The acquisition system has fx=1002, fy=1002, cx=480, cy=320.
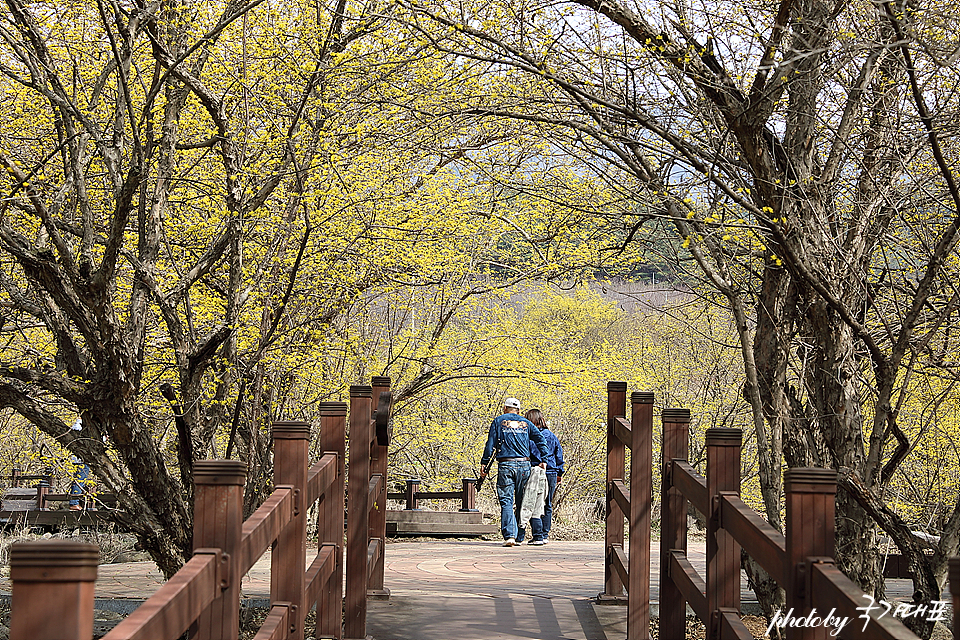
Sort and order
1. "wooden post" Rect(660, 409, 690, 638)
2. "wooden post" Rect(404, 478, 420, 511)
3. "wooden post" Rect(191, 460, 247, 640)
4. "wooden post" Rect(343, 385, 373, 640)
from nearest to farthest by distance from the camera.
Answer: "wooden post" Rect(191, 460, 247, 640) < "wooden post" Rect(660, 409, 690, 638) < "wooden post" Rect(343, 385, 373, 640) < "wooden post" Rect(404, 478, 420, 511)

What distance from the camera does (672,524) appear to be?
15.3 ft

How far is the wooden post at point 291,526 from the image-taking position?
3557 millimetres

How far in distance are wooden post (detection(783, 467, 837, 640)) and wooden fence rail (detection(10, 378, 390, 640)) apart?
1.39 m

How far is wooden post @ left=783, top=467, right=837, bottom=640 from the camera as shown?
2525mm

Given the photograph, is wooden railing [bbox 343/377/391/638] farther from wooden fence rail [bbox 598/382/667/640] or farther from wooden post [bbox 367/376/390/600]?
wooden fence rail [bbox 598/382/667/640]

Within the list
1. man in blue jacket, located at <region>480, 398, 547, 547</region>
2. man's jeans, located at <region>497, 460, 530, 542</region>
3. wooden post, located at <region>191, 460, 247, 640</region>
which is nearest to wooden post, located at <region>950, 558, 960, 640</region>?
wooden post, located at <region>191, 460, 247, 640</region>

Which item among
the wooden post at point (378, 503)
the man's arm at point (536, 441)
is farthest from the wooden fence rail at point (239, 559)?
the man's arm at point (536, 441)

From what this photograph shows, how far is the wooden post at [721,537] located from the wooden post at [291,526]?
1471 mm

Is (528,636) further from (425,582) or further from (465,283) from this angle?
(465,283)

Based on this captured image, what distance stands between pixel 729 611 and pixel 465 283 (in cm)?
826

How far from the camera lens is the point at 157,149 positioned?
695 cm

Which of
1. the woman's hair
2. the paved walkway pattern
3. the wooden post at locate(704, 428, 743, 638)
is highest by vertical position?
the woman's hair

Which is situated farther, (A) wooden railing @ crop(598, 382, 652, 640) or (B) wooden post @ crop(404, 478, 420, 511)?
(B) wooden post @ crop(404, 478, 420, 511)

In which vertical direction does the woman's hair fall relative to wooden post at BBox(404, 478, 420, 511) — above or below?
above
